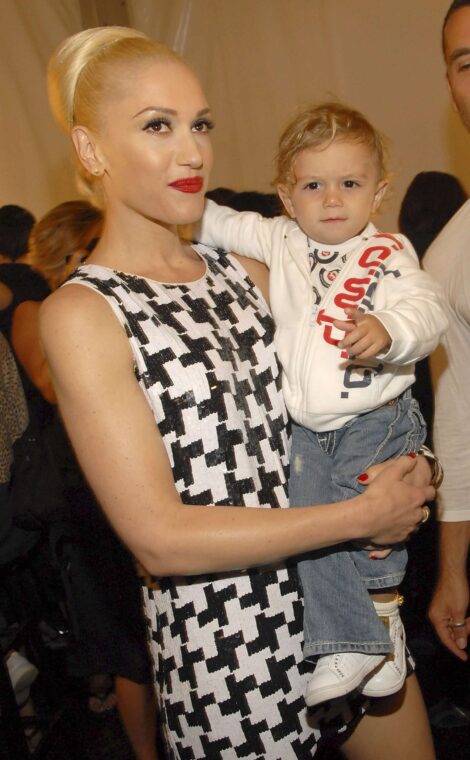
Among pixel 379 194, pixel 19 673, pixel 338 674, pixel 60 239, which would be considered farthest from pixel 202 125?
pixel 19 673

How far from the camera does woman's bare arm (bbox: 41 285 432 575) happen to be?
4.25 feet

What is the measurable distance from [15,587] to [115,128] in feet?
7.61

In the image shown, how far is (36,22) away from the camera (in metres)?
3.93

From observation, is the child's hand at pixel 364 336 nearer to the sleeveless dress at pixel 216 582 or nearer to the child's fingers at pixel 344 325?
the child's fingers at pixel 344 325

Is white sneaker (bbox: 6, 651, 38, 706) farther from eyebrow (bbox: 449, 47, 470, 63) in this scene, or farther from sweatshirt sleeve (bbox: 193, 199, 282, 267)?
eyebrow (bbox: 449, 47, 470, 63)

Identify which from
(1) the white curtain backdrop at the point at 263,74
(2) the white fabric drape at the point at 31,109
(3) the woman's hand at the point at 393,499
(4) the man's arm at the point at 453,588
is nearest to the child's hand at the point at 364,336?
(3) the woman's hand at the point at 393,499

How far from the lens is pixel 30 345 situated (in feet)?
9.68

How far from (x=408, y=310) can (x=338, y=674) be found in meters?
0.71

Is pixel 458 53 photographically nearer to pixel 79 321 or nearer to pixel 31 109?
pixel 79 321

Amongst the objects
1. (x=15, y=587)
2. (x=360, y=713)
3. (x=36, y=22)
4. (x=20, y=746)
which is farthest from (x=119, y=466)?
(x=36, y=22)

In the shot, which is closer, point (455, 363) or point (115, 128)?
point (115, 128)

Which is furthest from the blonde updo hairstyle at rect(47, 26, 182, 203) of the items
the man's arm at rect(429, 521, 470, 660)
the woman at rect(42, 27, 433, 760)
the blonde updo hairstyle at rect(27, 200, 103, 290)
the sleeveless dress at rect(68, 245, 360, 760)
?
the man's arm at rect(429, 521, 470, 660)

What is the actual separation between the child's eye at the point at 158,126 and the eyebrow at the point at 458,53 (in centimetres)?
78

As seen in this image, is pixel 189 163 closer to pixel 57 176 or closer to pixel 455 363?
pixel 455 363
